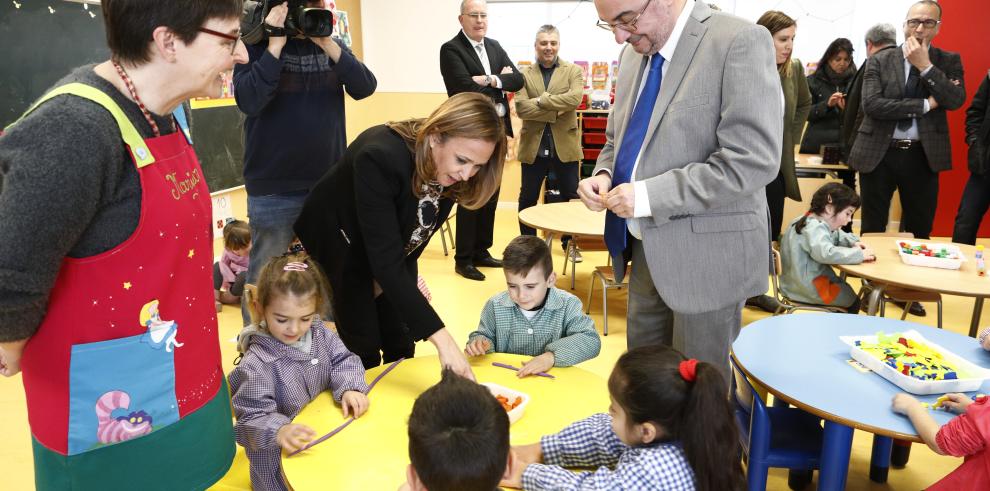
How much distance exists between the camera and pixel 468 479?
3.73ft

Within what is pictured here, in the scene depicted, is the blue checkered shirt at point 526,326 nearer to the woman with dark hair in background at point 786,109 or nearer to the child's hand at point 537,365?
the child's hand at point 537,365

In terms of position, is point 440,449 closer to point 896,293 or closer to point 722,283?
point 722,283

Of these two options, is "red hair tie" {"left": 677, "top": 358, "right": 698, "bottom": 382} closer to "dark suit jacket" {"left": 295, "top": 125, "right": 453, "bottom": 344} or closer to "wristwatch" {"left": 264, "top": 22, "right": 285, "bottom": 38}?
"dark suit jacket" {"left": 295, "top": 125, "right": 453, "bottom": 344}

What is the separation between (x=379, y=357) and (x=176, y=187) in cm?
121

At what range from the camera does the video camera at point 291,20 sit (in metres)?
2.33

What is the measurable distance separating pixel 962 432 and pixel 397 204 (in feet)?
5.00

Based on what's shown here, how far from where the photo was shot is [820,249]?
3.36 meters

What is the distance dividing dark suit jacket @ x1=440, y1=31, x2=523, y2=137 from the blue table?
2.78 metres

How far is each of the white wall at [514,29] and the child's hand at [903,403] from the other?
5556 mm

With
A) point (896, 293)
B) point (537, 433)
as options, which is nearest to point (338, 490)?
point (537, 433)

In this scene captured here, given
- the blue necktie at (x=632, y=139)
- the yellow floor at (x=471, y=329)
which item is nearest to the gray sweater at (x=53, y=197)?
the yellow floor at (x=471, y=329)

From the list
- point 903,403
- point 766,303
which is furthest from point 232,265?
point 903,403

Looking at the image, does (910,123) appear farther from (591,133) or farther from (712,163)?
(712,163)

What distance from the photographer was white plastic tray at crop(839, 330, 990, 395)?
5.74 feet
